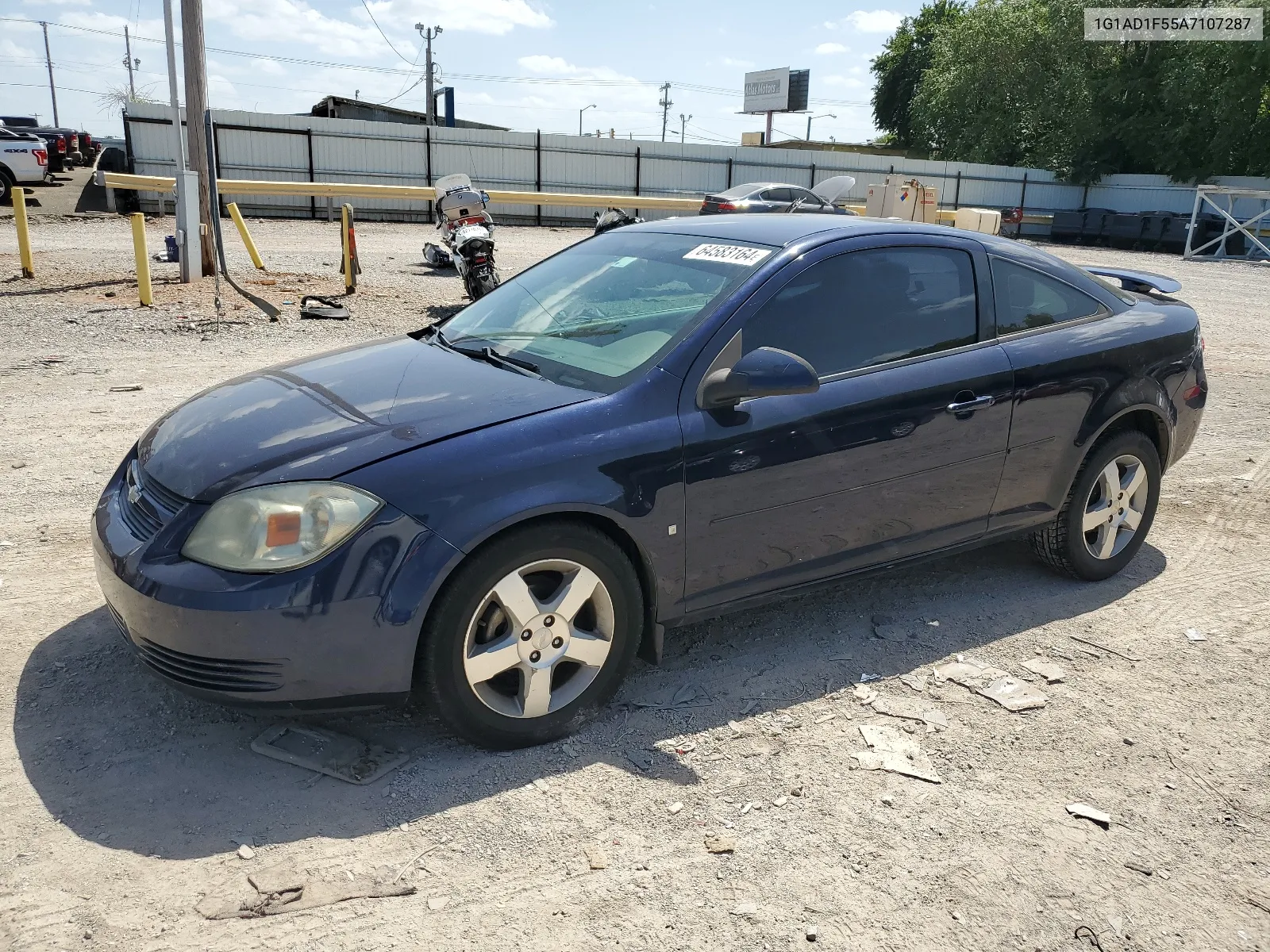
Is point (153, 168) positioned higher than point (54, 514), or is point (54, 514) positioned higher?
point (153, 168)

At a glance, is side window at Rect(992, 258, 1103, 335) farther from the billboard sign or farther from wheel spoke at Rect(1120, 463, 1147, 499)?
the billboard sign

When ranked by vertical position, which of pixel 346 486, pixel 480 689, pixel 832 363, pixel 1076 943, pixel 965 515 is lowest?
pixel 1076 943

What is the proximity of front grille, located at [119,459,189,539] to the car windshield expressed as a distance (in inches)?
48.4

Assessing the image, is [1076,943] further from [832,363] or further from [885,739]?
[832,363]

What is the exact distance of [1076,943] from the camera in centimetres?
246

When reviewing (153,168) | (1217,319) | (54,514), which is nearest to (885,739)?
(54,514)

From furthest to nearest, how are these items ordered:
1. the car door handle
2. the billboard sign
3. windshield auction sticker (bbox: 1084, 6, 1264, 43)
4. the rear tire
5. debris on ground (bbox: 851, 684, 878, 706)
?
the billboard sign, windshield auction sticker (bbox: 1084, 6, 1264, 43), the rear tire, the car door handle, debris on ground (bbox: 851, 684, 878, 706)

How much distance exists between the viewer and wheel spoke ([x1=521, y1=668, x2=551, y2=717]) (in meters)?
3.09

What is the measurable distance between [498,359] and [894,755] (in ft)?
6.37

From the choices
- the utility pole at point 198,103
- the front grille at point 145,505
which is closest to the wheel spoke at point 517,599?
the front grille at point 145,505

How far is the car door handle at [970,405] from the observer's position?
389cm

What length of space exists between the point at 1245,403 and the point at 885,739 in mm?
7025

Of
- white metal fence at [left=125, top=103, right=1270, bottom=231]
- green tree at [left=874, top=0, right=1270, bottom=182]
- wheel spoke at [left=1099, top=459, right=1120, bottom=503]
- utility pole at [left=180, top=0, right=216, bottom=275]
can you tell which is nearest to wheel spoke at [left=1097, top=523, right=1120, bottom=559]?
wheel spoke at [left=1099, top=459, right=1120, bottom=503]

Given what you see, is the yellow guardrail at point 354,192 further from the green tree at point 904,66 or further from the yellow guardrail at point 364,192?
the green tree at point 904,66
